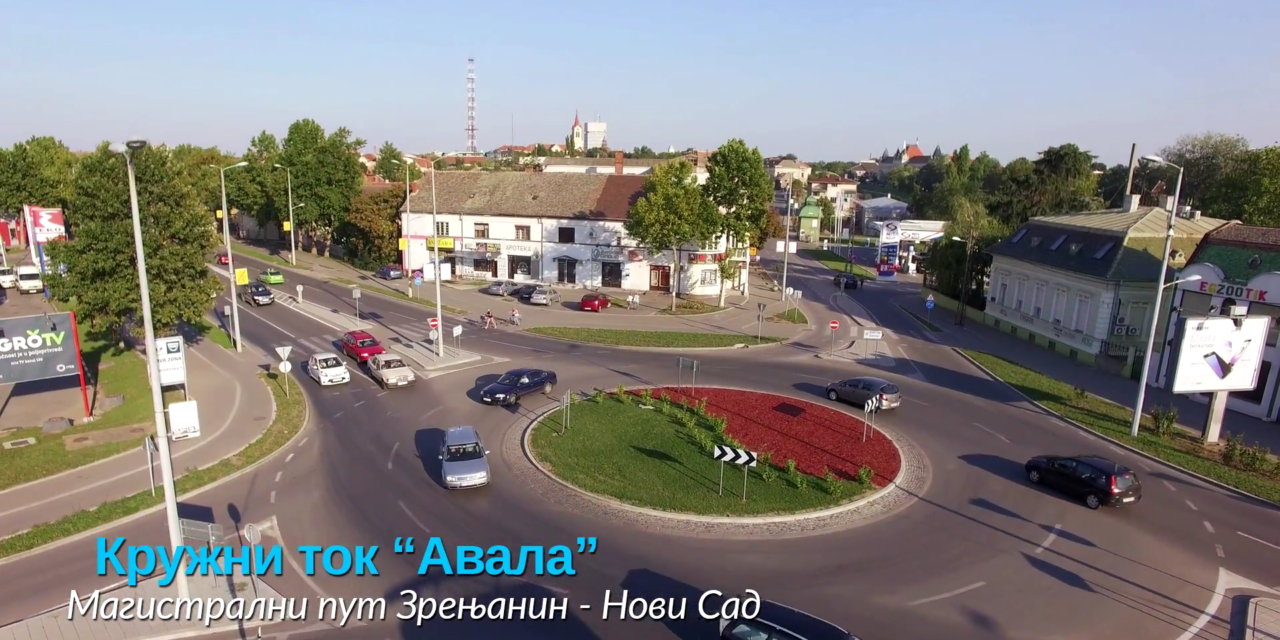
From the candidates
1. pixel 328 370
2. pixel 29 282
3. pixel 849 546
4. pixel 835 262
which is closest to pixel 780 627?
pixel 849 546

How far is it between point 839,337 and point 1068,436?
1942cm

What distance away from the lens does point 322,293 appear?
188ft

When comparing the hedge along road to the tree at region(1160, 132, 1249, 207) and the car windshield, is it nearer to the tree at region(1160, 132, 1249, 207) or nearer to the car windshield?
the car windshield

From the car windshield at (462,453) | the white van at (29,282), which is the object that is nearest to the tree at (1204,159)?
the car windshield at (462,453)

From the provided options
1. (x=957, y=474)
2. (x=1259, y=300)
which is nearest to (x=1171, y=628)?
(x=957, y=474)

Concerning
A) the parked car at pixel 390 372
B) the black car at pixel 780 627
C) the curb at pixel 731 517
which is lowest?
the curb at pixel 731 517

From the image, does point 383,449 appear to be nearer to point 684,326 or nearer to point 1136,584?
point 1136,584

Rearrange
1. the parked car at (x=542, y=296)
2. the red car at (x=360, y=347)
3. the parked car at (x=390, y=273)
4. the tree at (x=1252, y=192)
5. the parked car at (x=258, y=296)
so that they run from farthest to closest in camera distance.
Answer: the parked car at (x=390, y=273)
the parked car at (x=542, y=296)
the tree at (x=1252, y=192)
the parked car at (x=258, y=296)
the red car at (x=360, y=347)

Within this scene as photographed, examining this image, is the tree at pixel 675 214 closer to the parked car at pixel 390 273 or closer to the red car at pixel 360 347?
the red car at pixel 360 347

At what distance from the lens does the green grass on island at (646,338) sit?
142 feet

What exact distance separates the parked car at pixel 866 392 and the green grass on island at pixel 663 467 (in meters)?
7.38

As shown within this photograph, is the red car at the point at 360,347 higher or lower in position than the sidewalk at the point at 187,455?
higher

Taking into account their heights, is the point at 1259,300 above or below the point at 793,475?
above

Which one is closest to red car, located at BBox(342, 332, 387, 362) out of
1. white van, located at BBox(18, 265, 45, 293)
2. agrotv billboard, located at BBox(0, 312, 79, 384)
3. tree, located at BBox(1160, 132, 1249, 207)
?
agrotv billboard, located at BBox(0, 312, 79, 384)
